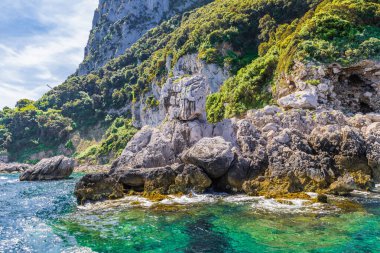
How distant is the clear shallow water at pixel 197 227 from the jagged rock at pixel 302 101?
1391 cm

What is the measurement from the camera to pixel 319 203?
58.7 ft

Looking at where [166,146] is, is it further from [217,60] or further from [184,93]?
[217,60]

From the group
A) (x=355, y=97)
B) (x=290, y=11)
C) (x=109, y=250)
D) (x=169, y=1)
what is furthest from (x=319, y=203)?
(x=169, y=1)

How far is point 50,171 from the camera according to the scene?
157 ft

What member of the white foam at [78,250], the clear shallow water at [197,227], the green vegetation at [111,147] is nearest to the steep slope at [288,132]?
the clear shallow water at [197,227]

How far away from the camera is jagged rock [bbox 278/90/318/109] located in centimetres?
3219

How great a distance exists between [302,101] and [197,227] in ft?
71.8

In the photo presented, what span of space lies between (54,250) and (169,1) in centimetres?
14587

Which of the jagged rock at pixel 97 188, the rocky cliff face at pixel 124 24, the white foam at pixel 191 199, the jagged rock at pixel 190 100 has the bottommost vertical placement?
the white foam at pixel 191 199

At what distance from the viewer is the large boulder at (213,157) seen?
76.1 ft

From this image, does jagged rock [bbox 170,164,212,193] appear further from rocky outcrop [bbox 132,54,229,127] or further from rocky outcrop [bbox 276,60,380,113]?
rocky outcrop [bbox 276,60,380,113]

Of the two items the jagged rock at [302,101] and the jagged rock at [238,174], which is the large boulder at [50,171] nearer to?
the jagged rock at [238,174]

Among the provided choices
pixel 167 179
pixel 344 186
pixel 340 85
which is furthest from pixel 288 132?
pixel 340 85

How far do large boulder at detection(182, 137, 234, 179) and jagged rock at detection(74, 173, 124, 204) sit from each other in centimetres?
578
